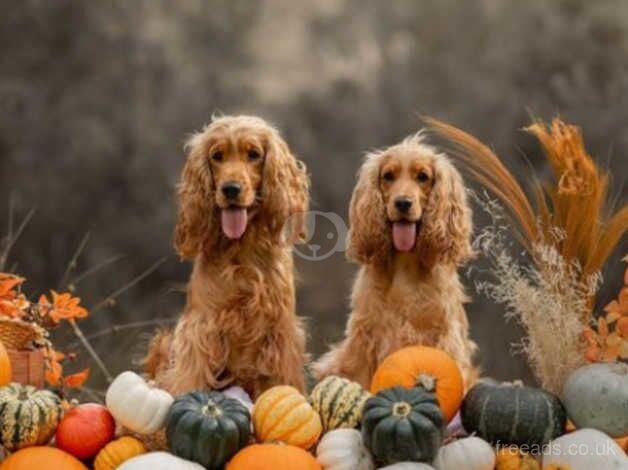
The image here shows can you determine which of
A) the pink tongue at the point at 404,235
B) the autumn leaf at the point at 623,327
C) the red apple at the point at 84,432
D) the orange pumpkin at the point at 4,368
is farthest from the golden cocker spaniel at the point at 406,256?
the orange pumpkin at the point at 4,368

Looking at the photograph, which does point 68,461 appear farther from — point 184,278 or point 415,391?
point 184,278

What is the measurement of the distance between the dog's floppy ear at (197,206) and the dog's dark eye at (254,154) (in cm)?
17

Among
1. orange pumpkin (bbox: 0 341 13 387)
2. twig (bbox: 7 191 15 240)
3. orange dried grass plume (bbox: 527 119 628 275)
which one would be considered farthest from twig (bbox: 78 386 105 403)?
orange dried grass plume (bbox: 527 119 628 275)

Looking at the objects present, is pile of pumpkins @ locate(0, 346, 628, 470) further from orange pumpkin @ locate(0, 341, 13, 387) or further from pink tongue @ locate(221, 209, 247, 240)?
pink tongue @ locate(221, 209, 247, 240)

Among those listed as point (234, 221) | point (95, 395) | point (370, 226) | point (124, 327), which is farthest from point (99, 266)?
point (370, 226)

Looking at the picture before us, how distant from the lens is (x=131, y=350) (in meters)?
6.82

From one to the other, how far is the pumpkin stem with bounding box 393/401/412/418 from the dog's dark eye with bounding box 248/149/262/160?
1.08 meters

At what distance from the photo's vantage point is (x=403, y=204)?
→ 173 inches

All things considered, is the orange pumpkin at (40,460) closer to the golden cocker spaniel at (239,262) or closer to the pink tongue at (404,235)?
the golden cocker spaniel at (239,262)

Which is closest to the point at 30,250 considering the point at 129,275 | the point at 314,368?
the point at 129,275

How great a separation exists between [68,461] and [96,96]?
3726 mm

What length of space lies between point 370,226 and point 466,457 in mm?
982

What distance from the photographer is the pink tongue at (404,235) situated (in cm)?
445

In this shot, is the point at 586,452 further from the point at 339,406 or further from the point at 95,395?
the point at 95,395
